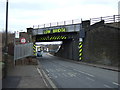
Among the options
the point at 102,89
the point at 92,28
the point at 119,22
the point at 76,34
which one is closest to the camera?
the point at 102,89

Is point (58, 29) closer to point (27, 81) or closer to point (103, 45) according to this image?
point (103, 45)

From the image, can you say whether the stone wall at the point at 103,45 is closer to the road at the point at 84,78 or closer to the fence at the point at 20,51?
the road at the point at 84,78

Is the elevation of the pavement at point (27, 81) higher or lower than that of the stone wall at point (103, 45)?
lower

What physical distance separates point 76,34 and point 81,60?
563 cm

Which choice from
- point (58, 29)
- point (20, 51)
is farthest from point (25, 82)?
point (58, 29)

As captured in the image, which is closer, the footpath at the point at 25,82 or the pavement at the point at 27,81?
the footpath at the point at 25,82

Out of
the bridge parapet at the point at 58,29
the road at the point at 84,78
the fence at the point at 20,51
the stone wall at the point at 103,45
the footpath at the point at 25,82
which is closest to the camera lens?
the footpath at the point at 25,82

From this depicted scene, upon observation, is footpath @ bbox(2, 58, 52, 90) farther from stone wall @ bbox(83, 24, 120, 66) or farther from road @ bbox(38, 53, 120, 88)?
stone wall @ bbox(83, 24, 120, 66)

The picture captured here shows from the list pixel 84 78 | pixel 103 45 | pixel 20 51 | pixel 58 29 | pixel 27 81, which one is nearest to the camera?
pixel 27 81

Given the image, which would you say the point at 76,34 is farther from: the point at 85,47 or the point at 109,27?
the point at 109,27

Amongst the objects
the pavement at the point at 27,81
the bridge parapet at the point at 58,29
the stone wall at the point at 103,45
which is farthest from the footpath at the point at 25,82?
the bridge parapet at the point at 58,29

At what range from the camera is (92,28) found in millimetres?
25953

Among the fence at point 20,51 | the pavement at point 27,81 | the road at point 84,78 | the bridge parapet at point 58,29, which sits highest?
the bridge parapet at point 58,29

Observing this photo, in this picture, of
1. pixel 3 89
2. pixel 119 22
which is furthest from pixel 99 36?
pixel 3 89
